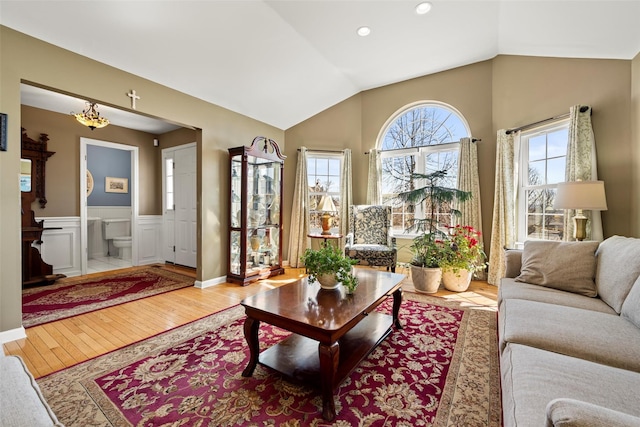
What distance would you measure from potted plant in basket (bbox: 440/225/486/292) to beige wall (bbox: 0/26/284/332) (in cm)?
305

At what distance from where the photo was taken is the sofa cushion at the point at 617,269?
1650mm

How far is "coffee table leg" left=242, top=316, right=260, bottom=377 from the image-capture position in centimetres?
174

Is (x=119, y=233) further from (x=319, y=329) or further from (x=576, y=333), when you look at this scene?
(x=576, y=333)

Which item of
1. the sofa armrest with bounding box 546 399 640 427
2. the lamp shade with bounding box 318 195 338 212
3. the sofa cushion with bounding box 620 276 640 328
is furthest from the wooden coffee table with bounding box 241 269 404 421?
the lamp shade with bounding box 318 195 338 212

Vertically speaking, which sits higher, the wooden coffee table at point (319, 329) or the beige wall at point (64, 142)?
the beige wall at point (64, 142)

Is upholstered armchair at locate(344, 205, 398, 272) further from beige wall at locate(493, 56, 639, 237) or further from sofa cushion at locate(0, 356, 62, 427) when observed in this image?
sofa cushion at locate(0, 356, 62, 427)

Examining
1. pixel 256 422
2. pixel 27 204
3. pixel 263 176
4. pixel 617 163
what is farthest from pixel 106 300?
pixel 617 163

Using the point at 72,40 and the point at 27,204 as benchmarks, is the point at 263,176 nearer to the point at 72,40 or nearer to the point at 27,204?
the point at 72,40

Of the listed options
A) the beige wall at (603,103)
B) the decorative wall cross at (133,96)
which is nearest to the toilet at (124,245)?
the decorative wall cross at (133,96)

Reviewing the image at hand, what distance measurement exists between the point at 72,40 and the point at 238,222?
2.47 meters

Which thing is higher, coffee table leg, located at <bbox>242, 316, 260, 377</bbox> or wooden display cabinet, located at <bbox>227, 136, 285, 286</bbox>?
wooden display cabinet, located at <bbox>227, 136, 285, 286</bbox>

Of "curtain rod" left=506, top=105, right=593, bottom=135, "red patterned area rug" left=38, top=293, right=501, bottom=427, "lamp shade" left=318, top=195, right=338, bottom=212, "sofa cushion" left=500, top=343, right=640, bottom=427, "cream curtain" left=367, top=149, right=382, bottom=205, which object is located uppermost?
"curtain rod" left=506, top=105, right=593, bottom=135

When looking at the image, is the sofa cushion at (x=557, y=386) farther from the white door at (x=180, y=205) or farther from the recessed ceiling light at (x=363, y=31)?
the white door at (x=180, y=205)

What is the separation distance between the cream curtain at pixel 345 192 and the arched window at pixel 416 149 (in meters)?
0.60
